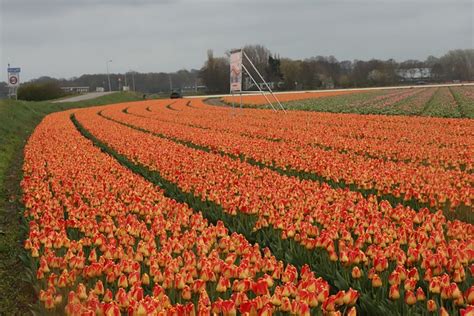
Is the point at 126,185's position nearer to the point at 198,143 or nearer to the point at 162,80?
the point at 198,143

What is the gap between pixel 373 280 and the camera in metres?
4.47

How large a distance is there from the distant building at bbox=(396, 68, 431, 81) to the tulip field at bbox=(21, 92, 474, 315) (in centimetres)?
12754

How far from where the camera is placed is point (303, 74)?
4505 inches

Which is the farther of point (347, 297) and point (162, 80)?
point (162, 80)

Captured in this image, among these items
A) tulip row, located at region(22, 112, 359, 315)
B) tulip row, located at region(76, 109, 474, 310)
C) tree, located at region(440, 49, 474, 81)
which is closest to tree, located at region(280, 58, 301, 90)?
tree, located at region(440, 49, 474, 81)

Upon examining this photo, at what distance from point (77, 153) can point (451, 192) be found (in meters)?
8.99

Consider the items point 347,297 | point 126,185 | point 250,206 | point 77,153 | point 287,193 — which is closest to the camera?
point 347,297

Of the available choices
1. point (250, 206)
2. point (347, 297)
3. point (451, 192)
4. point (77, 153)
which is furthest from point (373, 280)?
point (77, 153)

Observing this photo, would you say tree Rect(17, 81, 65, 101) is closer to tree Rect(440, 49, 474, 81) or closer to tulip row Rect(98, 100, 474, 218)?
tulip row Rect(98, 100, 474, 218)

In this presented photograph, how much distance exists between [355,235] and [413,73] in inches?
5760

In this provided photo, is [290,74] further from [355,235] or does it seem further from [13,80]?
[355,235]

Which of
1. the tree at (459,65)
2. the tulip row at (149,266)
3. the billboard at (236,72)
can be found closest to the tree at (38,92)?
the billboard at (236,72)

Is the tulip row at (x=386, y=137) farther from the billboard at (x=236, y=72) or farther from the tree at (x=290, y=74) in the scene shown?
the tree at (x=290, y=74)

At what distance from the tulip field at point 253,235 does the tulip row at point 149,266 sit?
0.01 meters
